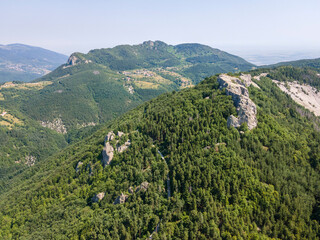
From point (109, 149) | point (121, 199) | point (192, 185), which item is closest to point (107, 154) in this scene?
point (109, 149)

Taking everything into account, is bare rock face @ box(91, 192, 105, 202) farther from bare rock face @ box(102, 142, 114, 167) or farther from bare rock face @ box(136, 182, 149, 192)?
bare rock face @ box(136, 182, 149, 192)

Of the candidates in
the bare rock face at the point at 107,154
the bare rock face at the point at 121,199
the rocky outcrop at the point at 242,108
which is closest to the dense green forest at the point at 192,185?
the bare rock face at the point at 121,199

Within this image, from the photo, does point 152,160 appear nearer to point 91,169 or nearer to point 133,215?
point 133,215

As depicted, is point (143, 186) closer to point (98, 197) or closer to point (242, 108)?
point (98, 197)

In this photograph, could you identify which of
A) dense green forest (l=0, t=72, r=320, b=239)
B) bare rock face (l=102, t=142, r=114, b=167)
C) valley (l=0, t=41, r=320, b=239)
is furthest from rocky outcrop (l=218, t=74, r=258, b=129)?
bare rock face (l=102, t=142, r=114, b=167)

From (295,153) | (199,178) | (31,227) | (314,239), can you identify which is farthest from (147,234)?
(295,153)
